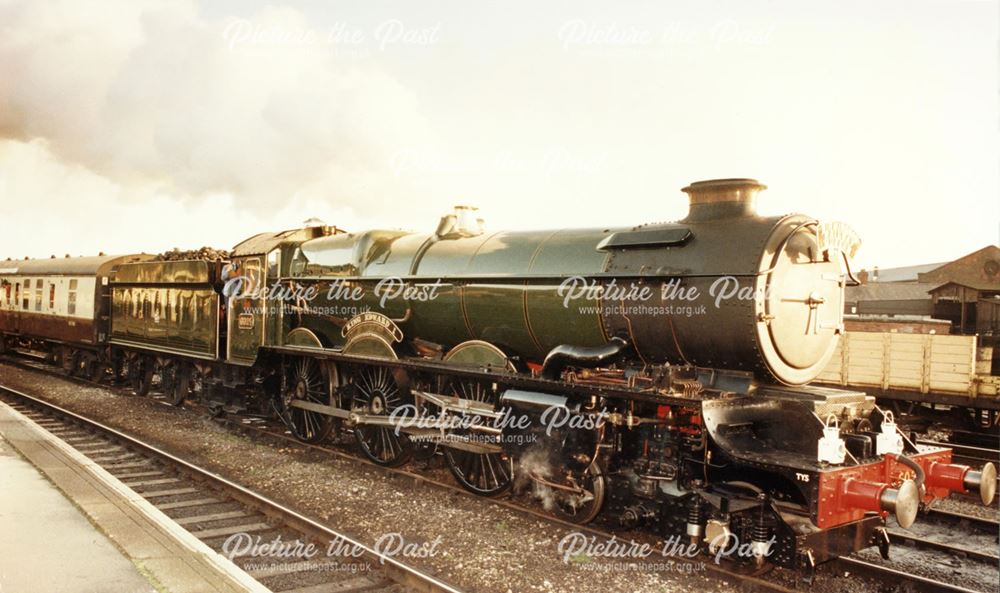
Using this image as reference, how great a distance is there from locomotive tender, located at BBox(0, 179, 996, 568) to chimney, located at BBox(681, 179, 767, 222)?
18mm

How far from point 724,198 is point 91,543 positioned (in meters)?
6.38

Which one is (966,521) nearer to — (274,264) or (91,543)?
(91,543)

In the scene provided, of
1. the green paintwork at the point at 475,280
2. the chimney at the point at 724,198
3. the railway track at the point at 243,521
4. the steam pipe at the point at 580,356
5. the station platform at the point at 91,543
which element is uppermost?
the chimney at the point at 724,198

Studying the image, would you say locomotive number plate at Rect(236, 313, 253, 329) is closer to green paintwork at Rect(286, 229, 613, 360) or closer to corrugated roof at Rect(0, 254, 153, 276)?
green paintwork at Rect(286, 229, 613, 360)

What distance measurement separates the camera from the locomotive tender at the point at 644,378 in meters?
5.88

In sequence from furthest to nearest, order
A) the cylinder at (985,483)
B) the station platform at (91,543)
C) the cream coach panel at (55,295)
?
the cream coach panel at (55,295), the cylinder at (985,483), the station platform at (91,543)

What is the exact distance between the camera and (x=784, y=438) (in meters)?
6.15

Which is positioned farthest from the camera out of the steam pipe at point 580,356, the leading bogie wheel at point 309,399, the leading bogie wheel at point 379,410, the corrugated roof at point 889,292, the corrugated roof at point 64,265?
the corrugated roof at point 889,292

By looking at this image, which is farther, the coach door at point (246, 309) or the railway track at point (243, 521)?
the coach door at point (246, 309)

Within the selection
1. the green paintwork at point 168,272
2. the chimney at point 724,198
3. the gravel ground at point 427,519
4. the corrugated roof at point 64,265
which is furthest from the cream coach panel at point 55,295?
the chimney at point 724,198

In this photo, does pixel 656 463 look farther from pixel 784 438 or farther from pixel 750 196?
Answer: pixel 750 196

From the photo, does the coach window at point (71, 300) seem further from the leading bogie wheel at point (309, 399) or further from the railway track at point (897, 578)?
the railway track at point (897, 578)

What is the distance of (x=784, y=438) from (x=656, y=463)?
116 cm

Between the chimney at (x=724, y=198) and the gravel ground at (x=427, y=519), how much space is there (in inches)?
127
